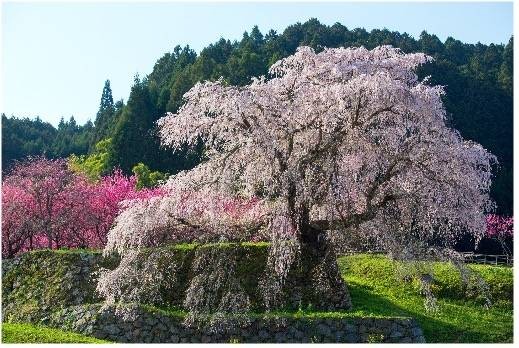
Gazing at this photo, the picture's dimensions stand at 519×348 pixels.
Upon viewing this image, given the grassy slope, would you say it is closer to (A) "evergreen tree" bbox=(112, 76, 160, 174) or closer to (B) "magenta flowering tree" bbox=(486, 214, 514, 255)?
(B) "magenta flowering tree" bbox=(486, 214, 514, 255)

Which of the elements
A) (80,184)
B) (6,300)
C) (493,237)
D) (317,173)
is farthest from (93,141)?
(317,173)

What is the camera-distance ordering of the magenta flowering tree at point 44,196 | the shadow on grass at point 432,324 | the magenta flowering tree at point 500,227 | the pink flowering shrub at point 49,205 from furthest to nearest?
the magenta flowering tree at point 500,227 → the pink flowering shrub at point 49,205 → the magenta flowering tree at point 44,196 → the shadow on grass at point 432,324

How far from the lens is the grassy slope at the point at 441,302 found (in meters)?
12.7

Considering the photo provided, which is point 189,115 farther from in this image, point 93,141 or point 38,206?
point 93,141

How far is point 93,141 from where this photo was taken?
4800 cm

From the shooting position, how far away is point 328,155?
458 inches

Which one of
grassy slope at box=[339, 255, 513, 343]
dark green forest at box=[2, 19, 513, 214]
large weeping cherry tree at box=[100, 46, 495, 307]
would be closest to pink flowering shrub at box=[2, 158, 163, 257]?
grassy slope at box=[339, 255, 513, 343]

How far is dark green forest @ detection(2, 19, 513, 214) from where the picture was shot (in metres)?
36.3

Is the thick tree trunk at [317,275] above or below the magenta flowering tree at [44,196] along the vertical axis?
below

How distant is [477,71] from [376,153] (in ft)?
109

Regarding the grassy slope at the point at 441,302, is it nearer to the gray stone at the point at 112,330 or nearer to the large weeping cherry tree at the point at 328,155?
the large weeping cherry tree at the point at 328,155

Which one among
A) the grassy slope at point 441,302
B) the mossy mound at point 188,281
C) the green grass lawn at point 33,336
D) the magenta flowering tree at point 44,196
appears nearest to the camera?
the green grass lawn at point 33,336

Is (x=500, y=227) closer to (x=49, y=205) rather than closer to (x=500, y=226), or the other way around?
(x=500, y=226)

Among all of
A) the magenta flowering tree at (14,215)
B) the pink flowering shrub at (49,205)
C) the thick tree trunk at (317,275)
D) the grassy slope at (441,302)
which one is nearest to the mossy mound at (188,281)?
the thick tree trunk at (317,275)
